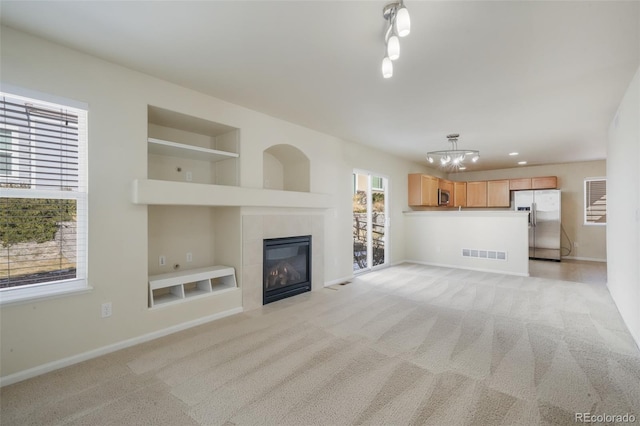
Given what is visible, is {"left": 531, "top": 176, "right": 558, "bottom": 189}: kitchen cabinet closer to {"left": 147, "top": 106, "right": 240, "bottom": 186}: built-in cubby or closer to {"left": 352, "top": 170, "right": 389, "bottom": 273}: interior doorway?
{"left": 352, "top": 170, "right": 389, "bottom": 273}: interior doorway

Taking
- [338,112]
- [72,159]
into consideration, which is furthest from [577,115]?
[72,159]

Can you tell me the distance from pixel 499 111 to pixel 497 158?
3790 millimetres

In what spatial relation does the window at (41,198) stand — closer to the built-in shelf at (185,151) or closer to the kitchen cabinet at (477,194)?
the built-in shelf at (185,151)

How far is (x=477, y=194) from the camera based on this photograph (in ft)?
29.1

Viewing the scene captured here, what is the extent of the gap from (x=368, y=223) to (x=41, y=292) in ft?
16.8

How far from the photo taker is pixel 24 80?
229 cm

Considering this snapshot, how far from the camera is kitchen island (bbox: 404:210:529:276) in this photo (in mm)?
5887

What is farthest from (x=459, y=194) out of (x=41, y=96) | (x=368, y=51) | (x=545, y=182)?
(x=41, y=96)

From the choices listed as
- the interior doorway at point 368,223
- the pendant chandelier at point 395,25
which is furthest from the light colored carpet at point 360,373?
the interior doorway at point 368,223

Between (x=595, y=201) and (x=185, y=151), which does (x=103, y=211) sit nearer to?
(x=185, y=151)

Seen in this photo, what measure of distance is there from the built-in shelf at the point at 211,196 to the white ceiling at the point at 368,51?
1.07 metres

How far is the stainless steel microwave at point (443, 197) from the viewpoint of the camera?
820 centimetres

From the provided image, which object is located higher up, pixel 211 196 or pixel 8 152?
pixel 8 152

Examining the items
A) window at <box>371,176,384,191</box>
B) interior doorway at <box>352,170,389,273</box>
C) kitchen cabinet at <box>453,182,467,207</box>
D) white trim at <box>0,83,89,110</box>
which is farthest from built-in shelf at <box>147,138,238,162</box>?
kitchen cabinet at <box>453,182,467,207</box>
